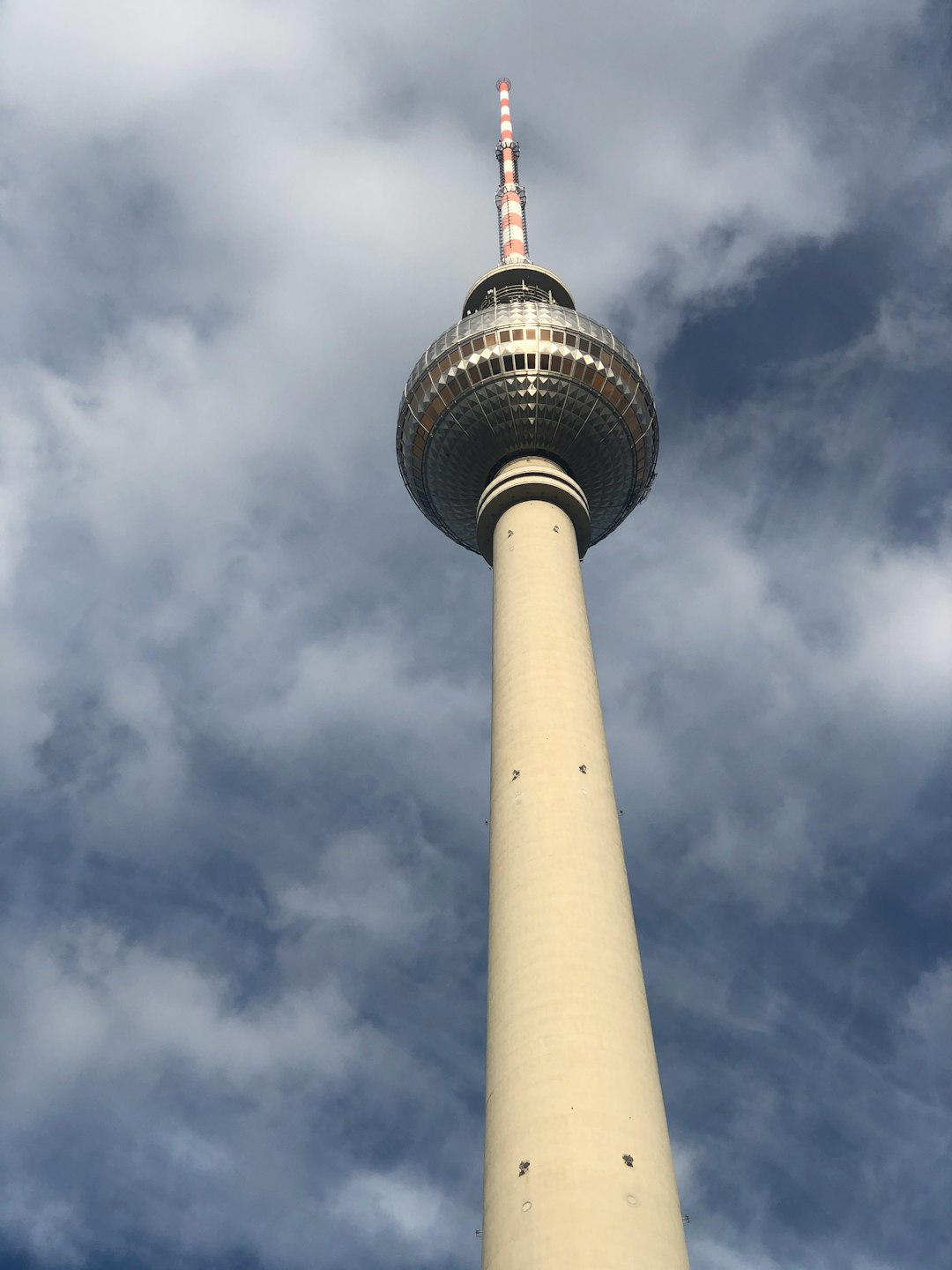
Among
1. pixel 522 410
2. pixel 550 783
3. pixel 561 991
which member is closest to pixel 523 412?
pixel 522 410

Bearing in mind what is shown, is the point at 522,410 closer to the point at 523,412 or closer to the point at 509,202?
the point at 523,412

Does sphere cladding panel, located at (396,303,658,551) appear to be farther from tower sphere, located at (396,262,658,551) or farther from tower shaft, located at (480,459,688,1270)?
tower shaft, located at (480,459,688,1270)

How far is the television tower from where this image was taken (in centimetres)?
3488

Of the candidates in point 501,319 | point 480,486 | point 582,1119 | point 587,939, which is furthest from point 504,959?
point 501,319

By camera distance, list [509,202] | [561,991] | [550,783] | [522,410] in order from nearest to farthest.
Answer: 1. [561,991]
2. [550,783]
3. [522,410]
4. [509,202]

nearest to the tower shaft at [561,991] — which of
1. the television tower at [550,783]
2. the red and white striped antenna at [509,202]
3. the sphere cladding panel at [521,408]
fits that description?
the television tower at [550,783]

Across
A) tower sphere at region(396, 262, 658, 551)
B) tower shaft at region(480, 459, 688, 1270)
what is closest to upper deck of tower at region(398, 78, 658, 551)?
tower sphere at region(396, 262, 658, 551)

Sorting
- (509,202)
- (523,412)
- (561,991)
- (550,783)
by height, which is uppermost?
(509,202)

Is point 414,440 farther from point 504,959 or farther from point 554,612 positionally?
point 504,959

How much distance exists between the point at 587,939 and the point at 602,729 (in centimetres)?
1287

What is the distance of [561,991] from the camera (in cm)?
3966

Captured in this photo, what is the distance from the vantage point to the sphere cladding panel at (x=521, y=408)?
2709 inches

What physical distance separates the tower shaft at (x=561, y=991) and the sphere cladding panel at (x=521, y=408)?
1364 centimetres

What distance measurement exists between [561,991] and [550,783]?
9828mm
